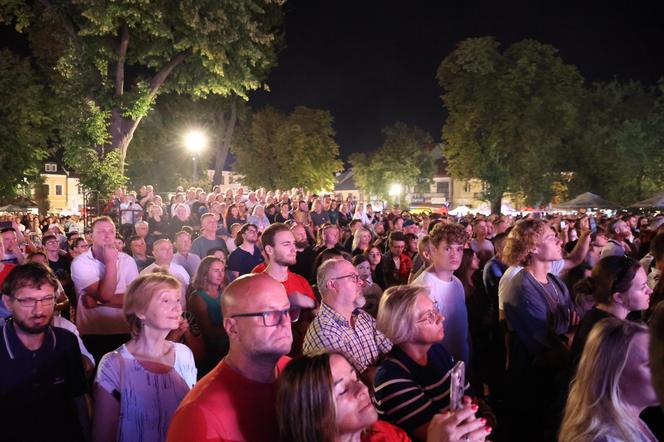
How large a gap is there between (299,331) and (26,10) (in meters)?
18.8

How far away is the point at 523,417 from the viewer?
17.5 ft

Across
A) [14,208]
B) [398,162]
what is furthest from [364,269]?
[398,162]

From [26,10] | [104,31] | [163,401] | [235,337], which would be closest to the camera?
[235,337]

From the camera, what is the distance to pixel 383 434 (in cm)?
254

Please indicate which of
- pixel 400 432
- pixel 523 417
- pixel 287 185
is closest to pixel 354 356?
pixel 400 432

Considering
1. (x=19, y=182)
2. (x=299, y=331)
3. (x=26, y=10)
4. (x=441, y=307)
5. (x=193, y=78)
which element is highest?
Result: (x=26, y=10)

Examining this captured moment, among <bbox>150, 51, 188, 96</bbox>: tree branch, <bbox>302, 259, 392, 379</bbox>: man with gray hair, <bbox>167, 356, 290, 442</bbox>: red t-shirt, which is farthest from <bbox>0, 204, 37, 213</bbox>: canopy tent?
<bbox>167, 356, 290, 442</bbox>: red t-shirt

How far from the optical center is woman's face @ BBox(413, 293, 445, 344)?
3.33 metres

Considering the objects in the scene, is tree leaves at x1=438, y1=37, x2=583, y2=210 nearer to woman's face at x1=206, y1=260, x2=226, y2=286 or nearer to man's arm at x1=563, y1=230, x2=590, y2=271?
man's arm at x1=563, y1=230, x2=590, y2=271

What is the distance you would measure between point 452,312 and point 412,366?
1.94 m

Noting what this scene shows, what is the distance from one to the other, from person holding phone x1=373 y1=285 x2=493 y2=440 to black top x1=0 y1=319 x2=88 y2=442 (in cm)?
184

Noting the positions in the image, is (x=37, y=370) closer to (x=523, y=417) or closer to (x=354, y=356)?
(x=354, y=356)

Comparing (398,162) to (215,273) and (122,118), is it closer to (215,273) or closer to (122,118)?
(122,118)

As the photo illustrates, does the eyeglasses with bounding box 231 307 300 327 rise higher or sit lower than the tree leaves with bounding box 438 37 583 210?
lower
